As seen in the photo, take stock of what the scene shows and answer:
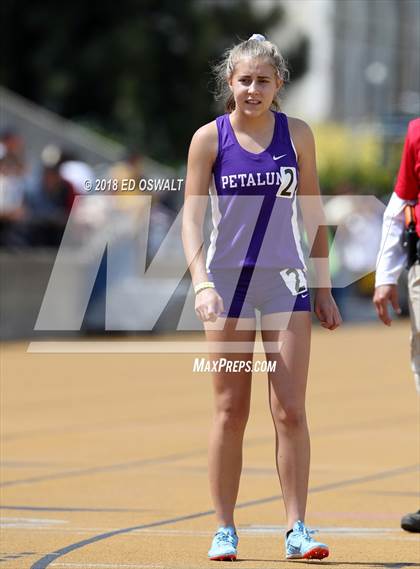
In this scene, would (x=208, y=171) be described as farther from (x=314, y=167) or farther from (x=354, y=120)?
(x=354, y=120)

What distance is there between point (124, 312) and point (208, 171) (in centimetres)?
1335

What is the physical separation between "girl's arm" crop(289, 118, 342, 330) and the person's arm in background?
750 mm

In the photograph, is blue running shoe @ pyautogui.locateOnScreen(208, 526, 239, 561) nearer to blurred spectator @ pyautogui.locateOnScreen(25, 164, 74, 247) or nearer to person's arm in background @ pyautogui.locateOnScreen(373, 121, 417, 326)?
person's arm in background @ pyautogui.locateOnScreen(373, 121, 417, 326)

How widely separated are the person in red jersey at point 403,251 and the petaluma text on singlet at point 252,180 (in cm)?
119

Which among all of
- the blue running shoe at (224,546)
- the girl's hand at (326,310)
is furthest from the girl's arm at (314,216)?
the blue running shoe at (224,546)

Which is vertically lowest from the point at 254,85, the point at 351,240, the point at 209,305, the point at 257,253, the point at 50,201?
the point at 209,305

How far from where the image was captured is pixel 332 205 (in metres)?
26.9

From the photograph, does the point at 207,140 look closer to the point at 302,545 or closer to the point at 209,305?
the point at 209,305

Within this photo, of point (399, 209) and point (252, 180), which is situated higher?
point (399, 209)

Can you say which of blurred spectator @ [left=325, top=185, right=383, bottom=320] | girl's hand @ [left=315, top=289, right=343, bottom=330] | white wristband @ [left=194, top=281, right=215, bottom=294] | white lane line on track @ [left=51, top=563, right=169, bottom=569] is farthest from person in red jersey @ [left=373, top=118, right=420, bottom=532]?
blurred spectator @ [left=325, top=185, right=383, bottom=320]

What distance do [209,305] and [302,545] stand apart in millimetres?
1070

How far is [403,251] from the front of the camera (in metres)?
7.88

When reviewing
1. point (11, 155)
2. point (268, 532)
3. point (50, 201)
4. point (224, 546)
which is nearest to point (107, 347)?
point (50, 201)

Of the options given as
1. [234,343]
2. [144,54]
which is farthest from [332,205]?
[144,54]
